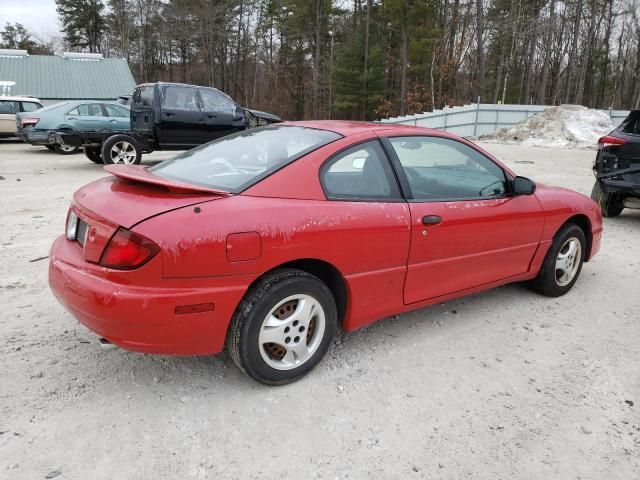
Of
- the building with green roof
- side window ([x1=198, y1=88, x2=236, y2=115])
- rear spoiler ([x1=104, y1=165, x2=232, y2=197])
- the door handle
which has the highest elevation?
the building with green roof

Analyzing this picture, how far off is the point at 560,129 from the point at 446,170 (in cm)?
1917

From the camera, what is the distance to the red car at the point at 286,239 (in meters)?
2.36

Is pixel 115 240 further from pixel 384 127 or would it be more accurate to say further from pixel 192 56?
pixel 192 56

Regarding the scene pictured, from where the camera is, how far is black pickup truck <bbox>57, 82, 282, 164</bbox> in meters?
10.8

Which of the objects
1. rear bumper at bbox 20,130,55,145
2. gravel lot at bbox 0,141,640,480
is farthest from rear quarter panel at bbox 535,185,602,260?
rear bumper at bbox 20,130,55,145

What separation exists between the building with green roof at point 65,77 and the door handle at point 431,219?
2595 cm

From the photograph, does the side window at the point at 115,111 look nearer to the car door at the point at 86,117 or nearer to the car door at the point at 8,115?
the car door at the point at 86,117

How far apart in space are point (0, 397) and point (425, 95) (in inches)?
1544

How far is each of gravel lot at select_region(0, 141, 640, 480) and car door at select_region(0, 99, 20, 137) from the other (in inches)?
624

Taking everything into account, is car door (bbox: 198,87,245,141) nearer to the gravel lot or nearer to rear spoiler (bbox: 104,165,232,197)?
the gravel lot

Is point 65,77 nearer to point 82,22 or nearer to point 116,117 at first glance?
point 116,117

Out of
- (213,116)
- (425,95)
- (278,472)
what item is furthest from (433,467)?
(425,95)

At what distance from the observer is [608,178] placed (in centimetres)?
675

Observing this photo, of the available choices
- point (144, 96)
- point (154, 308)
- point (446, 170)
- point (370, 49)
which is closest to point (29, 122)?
point (144, 96)
